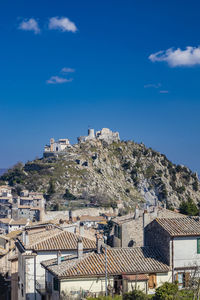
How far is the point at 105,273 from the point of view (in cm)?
2667

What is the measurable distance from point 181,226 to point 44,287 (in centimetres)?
985

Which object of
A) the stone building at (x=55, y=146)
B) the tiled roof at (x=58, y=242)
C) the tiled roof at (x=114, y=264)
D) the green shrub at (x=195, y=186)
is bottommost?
the tiled roof at (x=114, y=264)

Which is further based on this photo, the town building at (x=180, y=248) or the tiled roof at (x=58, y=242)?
the tiled roof at (x=58, y=242)

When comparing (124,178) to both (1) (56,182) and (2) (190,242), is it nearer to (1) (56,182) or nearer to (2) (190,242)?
(1) (56,182)

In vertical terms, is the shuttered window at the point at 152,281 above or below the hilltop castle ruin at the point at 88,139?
below

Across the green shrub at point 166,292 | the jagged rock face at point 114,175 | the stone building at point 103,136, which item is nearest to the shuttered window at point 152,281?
the green shrub at point 166,292

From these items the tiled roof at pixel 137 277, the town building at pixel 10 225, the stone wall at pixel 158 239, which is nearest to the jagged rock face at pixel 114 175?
the town building at pixel 10 225

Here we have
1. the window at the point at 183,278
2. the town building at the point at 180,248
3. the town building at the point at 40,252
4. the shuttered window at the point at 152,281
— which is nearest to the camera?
the shuttered window at the point at 152,281

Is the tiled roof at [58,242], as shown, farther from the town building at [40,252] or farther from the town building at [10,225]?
the town building at [10,225]

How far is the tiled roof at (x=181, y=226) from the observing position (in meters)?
28.7

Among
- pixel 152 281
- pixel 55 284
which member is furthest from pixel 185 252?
pixel 55 284

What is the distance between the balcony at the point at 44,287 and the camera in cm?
2872

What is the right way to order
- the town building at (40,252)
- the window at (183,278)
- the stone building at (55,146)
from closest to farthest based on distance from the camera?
the window at (183,278) → the town building at (40,252) → the stone building at (55,146)

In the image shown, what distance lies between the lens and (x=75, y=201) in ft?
434
